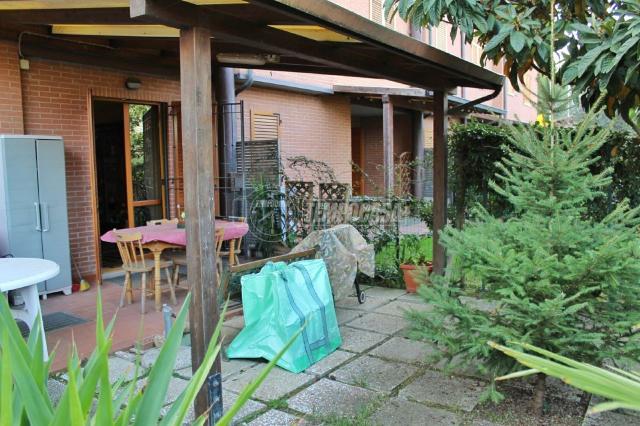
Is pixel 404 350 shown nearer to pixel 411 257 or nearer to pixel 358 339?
pixel 358 339

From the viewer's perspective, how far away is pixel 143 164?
773 centimetres

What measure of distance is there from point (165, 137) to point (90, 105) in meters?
1.30

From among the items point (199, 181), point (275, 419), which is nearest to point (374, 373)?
point (275, 419)

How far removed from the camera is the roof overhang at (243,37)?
2.81 metres

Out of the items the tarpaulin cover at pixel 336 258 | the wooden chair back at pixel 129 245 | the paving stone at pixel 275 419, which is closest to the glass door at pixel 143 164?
the wooden chair back at pixel 129 245

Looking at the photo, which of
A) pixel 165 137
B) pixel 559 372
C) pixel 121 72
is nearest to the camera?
pixel 559 372

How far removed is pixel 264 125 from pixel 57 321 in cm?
564

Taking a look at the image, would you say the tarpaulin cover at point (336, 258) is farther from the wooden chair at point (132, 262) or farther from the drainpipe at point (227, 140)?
the drainpipe at point (227, 140)

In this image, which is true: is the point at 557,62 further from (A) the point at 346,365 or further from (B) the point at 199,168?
(B) the point at 199,168

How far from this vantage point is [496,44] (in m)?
4.45

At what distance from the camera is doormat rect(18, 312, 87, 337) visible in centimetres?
495

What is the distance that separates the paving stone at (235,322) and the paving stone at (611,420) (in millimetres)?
3021

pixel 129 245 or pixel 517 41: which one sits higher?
pixel 517 41

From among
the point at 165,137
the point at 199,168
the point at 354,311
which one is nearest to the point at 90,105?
the point at 165,137
